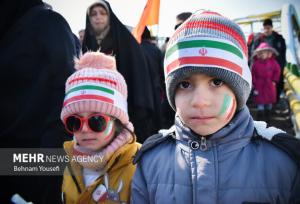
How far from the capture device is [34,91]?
1981 mm

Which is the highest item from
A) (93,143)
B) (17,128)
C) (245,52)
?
(245,52)

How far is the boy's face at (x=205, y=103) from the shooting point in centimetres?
133

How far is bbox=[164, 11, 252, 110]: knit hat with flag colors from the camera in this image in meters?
1.36

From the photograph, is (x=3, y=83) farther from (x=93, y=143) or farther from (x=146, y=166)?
(x=146, y=166)

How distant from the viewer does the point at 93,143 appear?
1.86m

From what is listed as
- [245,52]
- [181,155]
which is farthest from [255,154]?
[245,52]

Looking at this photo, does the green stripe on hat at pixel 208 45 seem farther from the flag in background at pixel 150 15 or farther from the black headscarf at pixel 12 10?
the flag in background at pixel 150 15

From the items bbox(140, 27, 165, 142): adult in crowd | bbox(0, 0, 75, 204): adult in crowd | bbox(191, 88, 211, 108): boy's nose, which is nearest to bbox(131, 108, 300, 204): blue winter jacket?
bbox(191, 88, 211, 108): boy's nose

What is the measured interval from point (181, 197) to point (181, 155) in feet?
0.61

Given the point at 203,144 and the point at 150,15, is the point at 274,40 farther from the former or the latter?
the point at 203,144

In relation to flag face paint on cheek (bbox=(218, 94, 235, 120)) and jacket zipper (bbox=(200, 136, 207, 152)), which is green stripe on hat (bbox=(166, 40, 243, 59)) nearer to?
flag face paint on cheek (bbox=(218, 94, 235, 120))

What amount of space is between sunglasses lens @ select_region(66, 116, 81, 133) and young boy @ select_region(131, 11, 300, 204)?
563 millimetres

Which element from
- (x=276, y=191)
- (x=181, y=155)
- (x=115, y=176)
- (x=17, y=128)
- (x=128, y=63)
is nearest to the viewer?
(x=276, y=191)

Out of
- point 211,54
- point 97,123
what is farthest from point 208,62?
point 97,123
